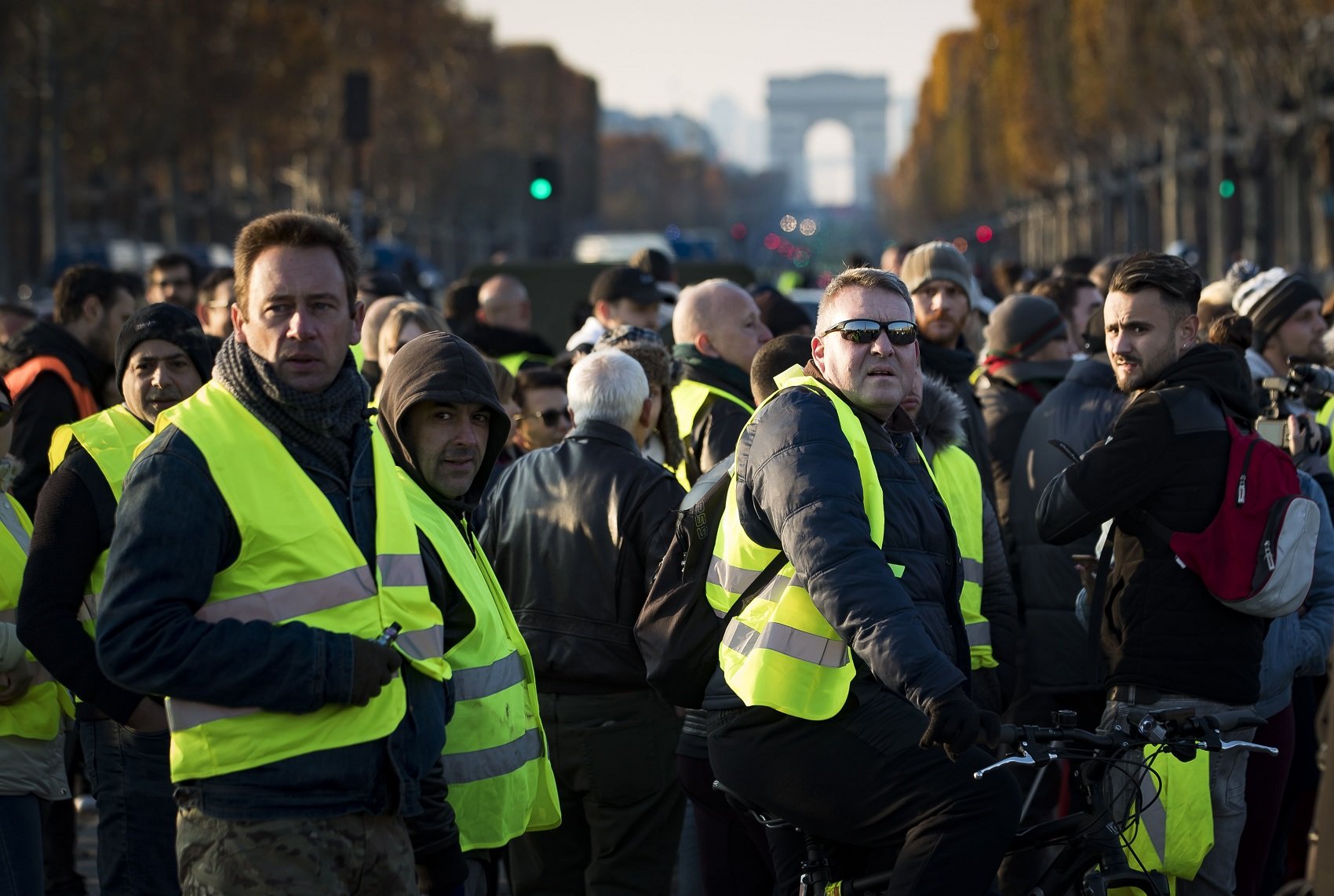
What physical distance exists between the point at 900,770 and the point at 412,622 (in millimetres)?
1091

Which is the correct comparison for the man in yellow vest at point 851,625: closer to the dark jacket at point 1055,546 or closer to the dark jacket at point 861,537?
the dark jacket at point 861,537

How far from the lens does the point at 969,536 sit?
5320mm

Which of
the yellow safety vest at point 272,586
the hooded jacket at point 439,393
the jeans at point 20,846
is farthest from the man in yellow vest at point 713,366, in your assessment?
the yellow safety vest at point 272,586

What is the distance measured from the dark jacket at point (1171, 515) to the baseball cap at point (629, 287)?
159 inches

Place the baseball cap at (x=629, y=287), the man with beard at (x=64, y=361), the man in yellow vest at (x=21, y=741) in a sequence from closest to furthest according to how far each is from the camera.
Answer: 1. the man in yellow vest at (x=21, y=741)
2. the man with beard at (x=64, y=361)
3. the baseball cap at (x=629, y=287)

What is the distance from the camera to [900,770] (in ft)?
13.3

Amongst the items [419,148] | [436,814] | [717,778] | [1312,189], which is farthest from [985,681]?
[419,148]

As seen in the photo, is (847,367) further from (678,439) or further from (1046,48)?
(1046,48)

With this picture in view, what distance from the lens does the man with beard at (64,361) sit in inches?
263

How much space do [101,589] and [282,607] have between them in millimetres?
610

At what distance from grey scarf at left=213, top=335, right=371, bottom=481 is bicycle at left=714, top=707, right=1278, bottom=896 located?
1.29 metres

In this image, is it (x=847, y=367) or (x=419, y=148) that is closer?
(x=847, y=367)

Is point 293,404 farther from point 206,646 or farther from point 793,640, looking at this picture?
point 793,640

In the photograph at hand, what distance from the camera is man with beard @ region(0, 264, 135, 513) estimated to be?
6680 millimetres
